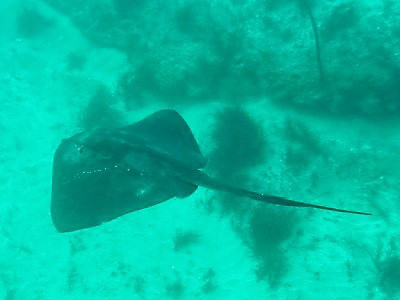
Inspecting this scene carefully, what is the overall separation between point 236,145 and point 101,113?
6.15 meters

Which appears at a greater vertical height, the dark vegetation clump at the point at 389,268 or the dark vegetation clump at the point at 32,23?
the dark vegetation clump at the point at 32,23

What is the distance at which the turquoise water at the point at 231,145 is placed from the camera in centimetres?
913

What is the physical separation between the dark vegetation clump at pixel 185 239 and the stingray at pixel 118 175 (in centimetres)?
324

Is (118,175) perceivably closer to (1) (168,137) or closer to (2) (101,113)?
(1) (168,137)

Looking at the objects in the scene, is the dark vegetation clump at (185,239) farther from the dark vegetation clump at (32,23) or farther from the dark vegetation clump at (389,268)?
the dark vegetation clump at (32,23)

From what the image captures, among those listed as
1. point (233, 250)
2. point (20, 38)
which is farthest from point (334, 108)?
point (20, 38)

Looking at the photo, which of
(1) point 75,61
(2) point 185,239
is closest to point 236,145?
(2) point 185,239

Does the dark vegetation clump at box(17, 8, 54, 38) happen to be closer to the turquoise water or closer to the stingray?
the turquoise water

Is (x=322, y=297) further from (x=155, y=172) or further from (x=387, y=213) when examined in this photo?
(x=155, y=172)

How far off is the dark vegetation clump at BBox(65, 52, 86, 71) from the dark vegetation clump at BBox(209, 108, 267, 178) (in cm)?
816

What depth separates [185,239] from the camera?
9.85 m

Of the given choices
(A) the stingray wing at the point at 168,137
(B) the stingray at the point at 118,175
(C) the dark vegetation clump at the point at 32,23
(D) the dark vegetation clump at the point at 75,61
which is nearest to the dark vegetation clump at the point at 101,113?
(D) the dark vegetation clump at the point at 75,61

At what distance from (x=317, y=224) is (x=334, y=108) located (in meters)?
4.40

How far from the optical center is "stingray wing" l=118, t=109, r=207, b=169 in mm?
7594
